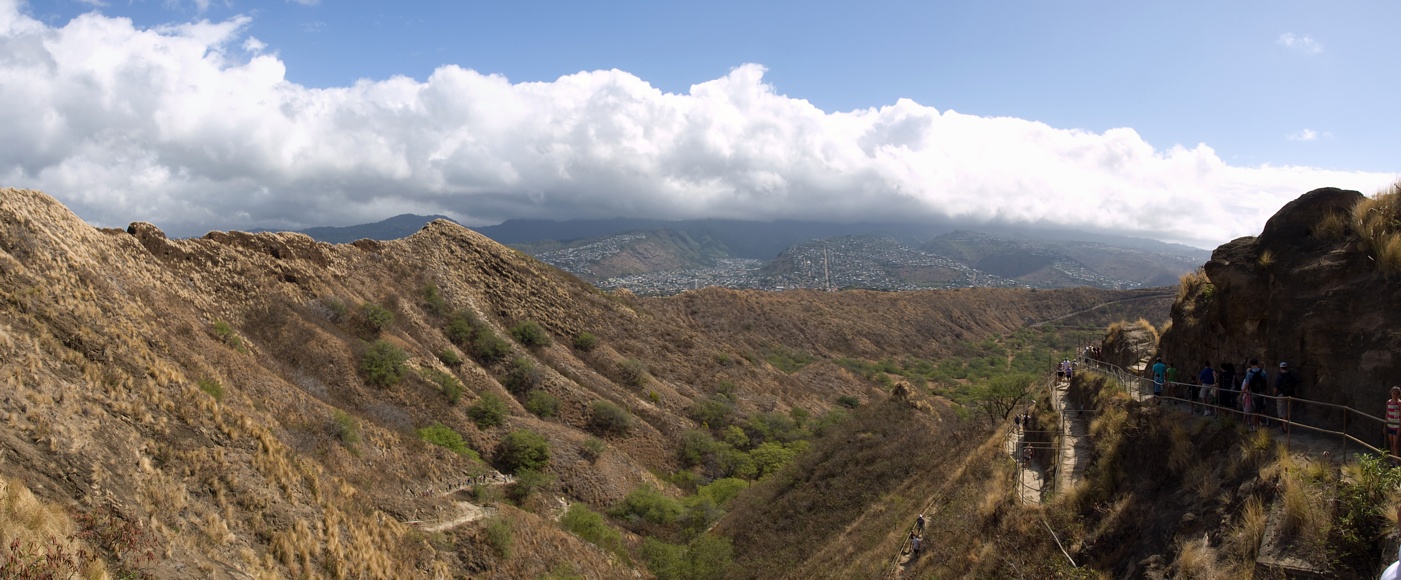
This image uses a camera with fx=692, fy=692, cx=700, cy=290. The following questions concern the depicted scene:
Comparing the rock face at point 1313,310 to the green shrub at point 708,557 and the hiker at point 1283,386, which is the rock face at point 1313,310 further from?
the green shrub at point 708,557

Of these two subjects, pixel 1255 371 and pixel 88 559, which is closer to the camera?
pixel 88 559

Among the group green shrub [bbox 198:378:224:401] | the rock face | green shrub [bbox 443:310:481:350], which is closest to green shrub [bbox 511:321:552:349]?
green shrub [bbox 443:310:481:350]

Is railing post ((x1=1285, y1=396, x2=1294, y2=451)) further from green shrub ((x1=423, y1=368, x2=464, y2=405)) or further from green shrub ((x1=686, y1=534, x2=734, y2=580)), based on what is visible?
green shrub ((x1=423, y1=368, x2=464, y2=405))

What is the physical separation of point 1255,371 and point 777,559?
17.2m

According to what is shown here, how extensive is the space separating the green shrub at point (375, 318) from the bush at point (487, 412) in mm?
6418

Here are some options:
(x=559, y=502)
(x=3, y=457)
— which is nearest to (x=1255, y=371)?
(x=3, y=457)

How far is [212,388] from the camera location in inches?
753

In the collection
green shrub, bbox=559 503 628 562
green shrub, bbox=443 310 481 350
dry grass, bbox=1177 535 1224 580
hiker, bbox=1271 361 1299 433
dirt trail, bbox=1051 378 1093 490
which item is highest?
hiker, bbox=1271 361 1299 433

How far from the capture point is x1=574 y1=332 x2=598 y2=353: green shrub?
4288 cm

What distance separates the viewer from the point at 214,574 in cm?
1216

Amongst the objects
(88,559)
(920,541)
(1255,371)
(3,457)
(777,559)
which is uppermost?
(1255,371)

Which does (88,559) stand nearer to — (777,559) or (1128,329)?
(777,559)

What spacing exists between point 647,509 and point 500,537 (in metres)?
9.24

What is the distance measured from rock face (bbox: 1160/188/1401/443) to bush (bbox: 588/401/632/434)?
80.9ft
